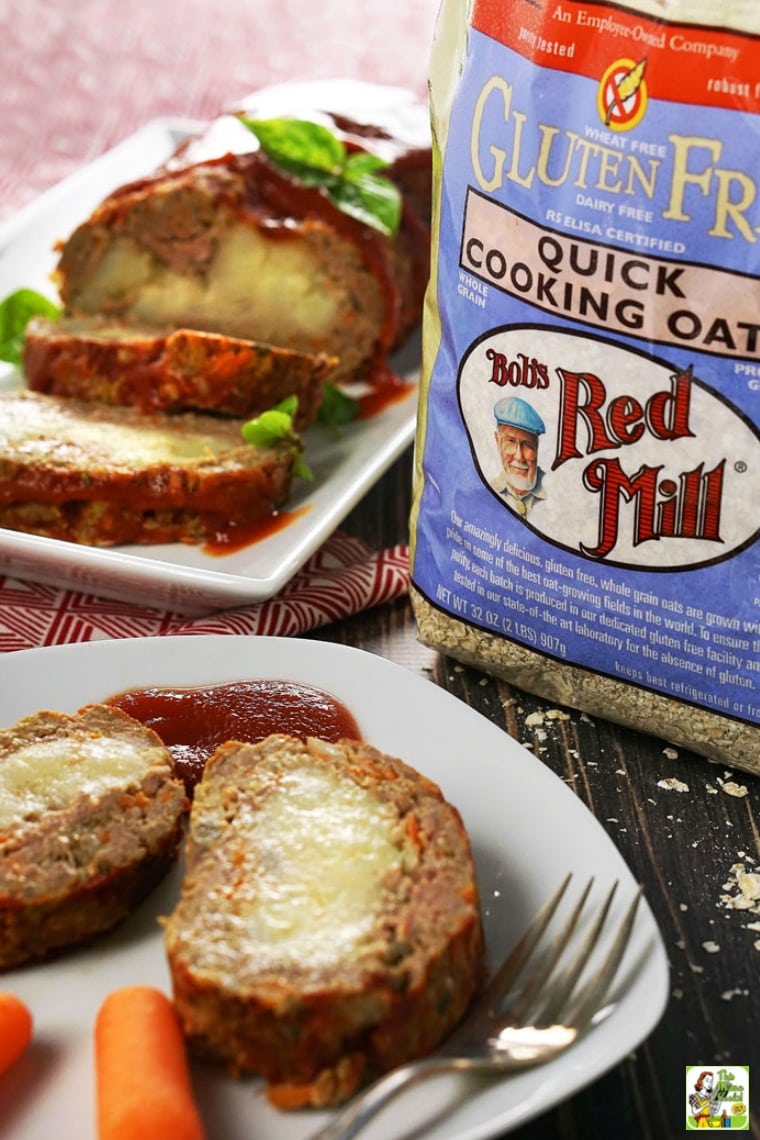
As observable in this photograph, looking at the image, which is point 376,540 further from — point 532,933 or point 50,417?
point 532,933

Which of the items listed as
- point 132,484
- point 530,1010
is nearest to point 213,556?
point 132,484

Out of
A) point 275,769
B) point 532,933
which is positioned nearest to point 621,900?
point 532,933

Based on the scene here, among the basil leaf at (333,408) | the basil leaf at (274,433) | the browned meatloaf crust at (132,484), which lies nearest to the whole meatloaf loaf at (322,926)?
the browned meatloaf crust at (132,484)

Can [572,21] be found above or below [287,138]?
above

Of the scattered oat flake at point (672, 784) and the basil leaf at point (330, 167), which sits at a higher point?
the basil leaf at point (330, 167)

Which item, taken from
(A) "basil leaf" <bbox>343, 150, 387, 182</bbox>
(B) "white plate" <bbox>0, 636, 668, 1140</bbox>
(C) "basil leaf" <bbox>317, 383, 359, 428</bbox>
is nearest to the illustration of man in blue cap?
(B) "white plate" <bbox>0, 636, 668, 1140</bbox>

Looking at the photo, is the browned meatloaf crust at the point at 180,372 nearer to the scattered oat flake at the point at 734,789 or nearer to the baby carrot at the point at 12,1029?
the scattered oat flake at the point at 734,789
